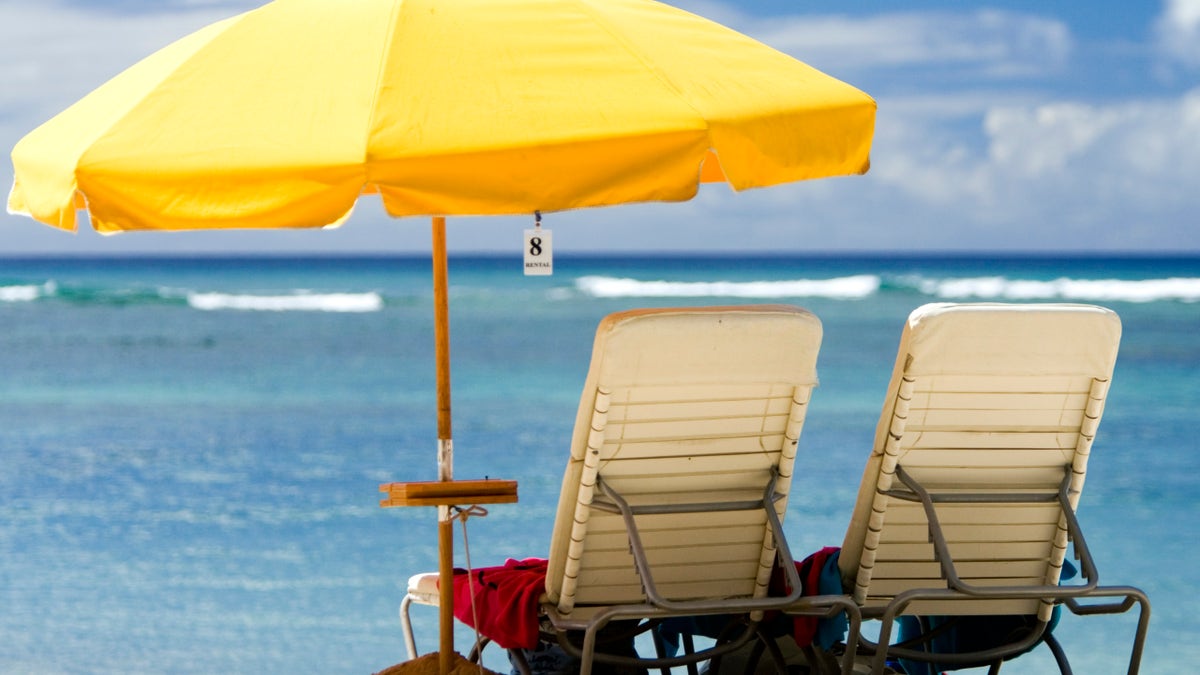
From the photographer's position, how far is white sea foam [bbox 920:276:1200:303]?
2878 cm

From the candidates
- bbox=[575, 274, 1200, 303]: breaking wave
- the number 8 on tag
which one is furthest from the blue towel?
bbox=[575, 274, 1200, 303]: breaking wave

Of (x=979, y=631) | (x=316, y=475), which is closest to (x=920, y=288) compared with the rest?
(x=316, y=475)

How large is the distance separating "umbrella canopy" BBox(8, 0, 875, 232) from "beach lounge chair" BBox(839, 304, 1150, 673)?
50 centimetres

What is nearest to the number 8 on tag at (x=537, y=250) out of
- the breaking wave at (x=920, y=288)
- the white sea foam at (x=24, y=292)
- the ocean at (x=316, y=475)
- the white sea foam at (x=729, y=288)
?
the ocean at (x=316, y=475)

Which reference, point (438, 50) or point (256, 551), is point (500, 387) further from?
point (438, 50)

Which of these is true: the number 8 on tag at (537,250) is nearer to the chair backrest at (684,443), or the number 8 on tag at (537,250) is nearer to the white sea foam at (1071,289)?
the chair backrest at (684,443)

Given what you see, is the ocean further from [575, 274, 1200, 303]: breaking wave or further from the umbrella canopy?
[575, 274, 1200, 303]: breaking wave

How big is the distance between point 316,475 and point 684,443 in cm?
595

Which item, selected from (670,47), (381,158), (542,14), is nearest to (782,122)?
(670,47)

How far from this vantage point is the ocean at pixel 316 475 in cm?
571

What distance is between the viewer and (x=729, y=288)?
110 feet

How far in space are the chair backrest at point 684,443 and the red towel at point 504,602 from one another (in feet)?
0.20

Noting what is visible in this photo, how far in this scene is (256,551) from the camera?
22.6ft

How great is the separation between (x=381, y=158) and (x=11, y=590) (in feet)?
15.4
